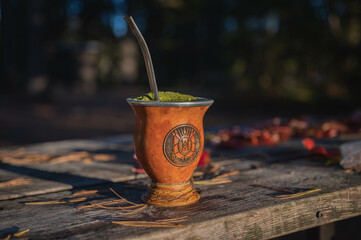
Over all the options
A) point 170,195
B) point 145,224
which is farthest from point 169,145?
point 145,224

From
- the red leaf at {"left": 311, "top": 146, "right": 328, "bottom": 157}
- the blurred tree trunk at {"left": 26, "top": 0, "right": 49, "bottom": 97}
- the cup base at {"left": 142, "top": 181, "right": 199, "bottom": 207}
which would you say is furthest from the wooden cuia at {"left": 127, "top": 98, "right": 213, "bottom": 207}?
the blurred tree trunk at {"left": 26, "top": 0, "right": 49, "bottom": 97}

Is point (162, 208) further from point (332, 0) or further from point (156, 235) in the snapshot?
point (332, 0)

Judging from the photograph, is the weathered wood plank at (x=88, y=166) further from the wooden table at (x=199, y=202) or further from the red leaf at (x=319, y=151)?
the red leaf at (x=319, y=151)

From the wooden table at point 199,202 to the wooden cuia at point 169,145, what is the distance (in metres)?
0.06

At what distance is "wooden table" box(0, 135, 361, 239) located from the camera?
3.46 feet

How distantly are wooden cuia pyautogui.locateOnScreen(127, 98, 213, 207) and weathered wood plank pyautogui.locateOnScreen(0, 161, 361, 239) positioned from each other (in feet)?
0.21

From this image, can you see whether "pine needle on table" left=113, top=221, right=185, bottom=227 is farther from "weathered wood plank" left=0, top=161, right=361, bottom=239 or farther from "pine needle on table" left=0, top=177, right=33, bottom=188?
"pine needle on table" left=0, top=177, right=33, bottom=188

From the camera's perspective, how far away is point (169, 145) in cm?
124

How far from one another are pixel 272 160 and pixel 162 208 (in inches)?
35.9

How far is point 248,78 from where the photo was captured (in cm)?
1062

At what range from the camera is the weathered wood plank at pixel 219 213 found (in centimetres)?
103

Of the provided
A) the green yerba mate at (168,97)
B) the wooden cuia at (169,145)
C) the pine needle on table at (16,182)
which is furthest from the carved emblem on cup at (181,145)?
the pine needle on table at (16,182)

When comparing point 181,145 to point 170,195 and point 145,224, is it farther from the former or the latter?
point 145,224

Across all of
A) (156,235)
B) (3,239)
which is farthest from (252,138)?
(3,239)
